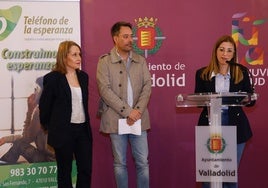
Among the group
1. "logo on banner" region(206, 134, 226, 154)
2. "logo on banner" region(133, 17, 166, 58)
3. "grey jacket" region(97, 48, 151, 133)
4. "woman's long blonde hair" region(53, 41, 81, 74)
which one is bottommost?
"logo on banner" region(206, 134, 226, 154)

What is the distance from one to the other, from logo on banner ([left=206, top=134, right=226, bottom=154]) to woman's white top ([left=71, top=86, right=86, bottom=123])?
1.31 metres

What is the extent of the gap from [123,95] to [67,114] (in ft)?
1.93

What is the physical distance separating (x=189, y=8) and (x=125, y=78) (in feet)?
3.93

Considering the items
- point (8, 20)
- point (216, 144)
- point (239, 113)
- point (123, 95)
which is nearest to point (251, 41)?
point (239, 113)

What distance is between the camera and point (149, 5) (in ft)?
15.2

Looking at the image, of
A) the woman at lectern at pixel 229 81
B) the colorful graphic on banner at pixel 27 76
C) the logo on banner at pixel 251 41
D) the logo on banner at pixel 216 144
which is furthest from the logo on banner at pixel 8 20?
the logo on banner at pixel 216 144

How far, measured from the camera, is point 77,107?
12.6 ft

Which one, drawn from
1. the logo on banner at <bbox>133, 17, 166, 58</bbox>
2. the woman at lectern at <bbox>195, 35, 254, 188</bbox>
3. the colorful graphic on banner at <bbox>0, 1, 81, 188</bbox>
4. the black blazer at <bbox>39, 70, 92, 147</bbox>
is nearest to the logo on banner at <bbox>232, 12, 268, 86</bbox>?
the logo on banner at <bbox>133, 17, 166, 58</bbox>

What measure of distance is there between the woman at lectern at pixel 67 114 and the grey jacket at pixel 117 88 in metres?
0.22

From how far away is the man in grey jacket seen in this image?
13.3ft

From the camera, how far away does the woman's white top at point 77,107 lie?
382cm

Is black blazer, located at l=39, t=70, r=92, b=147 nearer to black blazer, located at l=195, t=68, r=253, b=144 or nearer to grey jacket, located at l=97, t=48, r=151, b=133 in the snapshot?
grey jacket, located at l=97, t=48, r=151, b=133

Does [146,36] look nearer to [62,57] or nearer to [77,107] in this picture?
[62,57]

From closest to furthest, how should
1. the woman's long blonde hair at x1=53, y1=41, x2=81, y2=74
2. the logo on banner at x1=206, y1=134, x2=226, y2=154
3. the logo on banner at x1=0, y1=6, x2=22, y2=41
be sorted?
1. the logo on banner at x1=206, y1=134, x2=226, y2=154
2. the woman's long blonde hair at x1=53, y1=41, x2=81, y2=74
3. the logo on banner at x1=0, y1=6, x2=22, y2=41
